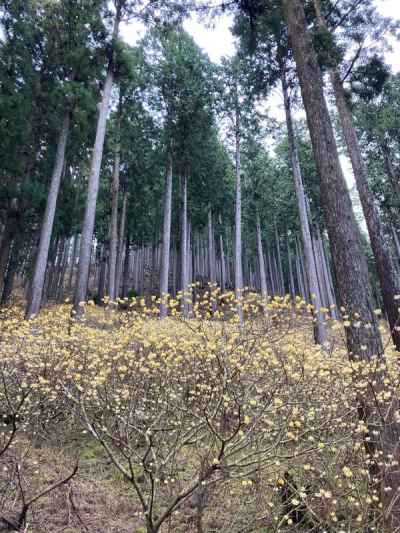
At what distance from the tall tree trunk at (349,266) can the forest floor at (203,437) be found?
0.15 metres

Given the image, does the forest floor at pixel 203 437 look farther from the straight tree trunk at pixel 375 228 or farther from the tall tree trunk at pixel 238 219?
the tall tree trunk at pixel 238 219

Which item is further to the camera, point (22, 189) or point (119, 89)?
point (119, 89)

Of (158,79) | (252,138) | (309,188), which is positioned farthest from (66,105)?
(309,188)

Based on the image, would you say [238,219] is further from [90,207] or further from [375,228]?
[375,228]

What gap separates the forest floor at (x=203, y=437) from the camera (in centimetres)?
269

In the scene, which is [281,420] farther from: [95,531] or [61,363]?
[61,363]

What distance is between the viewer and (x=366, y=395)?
3.02 meters

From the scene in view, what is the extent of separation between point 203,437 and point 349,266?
245 centimetres

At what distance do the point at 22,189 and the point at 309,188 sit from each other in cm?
1380

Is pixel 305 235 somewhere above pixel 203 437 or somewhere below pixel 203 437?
above

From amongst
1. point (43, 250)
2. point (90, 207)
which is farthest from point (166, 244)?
point (43, 250)

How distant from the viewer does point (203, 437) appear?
3570mm

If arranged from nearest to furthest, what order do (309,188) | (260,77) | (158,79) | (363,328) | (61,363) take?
(363,328) < (61,363) < (260,77) < (158,79) < (309,188)

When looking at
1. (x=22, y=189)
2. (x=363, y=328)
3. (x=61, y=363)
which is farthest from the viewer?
(x=22, y=189)
